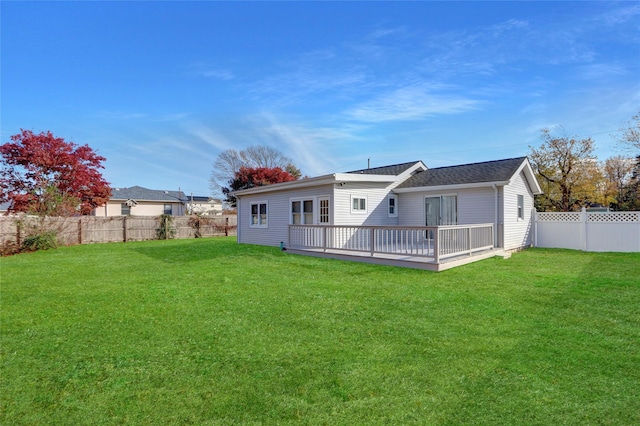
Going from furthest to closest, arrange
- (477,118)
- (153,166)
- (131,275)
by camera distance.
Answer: (153,166) < (477,118) < (131,275)

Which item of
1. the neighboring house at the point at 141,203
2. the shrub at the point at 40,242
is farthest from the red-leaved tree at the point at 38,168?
the neighboring house at the point at 141,203

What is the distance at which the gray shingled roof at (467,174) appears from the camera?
11.5m

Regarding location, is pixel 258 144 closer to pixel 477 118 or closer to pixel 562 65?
pixel 477 118

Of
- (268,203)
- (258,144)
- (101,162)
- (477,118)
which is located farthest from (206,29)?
(258,144)

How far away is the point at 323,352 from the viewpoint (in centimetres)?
347

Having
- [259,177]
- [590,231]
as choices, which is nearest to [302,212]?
[590,231]

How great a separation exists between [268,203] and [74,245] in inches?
410

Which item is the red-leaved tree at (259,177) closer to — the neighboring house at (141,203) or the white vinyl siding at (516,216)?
Answer: the neighboring house at (141,203)

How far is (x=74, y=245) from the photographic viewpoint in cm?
1628

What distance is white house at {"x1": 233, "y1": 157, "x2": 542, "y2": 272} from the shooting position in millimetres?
11195

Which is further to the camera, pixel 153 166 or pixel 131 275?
pixel 153 166

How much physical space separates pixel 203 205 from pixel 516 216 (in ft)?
118

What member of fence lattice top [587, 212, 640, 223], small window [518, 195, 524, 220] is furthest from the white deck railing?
fence lattice top [587, 212, 640, 223]

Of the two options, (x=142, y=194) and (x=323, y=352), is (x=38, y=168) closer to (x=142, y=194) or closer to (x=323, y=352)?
(x=142, y=194)
